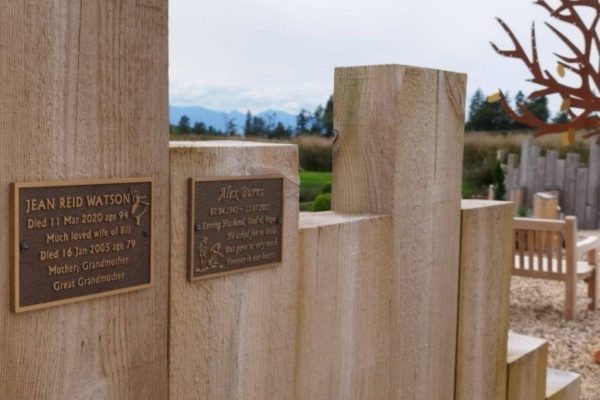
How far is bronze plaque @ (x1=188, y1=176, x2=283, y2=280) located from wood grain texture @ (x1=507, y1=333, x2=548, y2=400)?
4.91 ft

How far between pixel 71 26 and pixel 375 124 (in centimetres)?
101

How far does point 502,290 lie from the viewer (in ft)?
9.20

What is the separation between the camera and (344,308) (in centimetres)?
205

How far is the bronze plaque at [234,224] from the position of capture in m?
Result: 1.61

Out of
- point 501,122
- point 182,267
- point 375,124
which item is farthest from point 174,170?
point 501,122

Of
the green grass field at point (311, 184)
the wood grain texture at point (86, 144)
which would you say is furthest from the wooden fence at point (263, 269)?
the green grass field at point (311, 184)

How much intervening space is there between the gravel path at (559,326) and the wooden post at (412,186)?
299cm

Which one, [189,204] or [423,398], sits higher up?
[189,204]

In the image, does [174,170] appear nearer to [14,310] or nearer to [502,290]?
[14,310]

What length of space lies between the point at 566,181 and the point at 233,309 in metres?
12.3

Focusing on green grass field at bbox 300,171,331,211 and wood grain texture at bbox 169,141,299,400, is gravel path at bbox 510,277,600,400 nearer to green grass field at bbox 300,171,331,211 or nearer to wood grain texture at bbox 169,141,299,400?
wood grain texture at bbox 169,141,299,400

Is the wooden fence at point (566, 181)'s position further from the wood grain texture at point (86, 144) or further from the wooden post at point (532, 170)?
the wood grain texture at point (86, 144)

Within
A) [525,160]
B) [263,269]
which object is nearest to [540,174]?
[525,160]

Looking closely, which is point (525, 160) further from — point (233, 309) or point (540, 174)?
point (233, 309)
